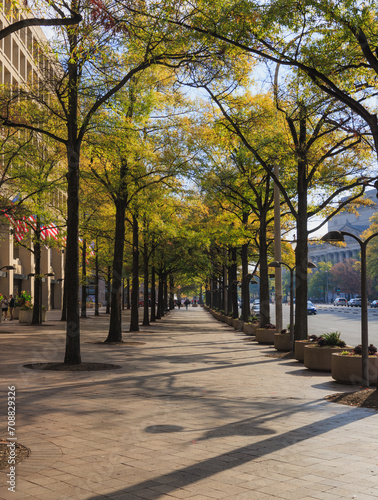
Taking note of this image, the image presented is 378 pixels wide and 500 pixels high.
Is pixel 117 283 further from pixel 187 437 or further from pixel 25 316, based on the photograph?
pixel 25 316

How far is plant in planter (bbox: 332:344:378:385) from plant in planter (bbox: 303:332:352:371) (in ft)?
6.40

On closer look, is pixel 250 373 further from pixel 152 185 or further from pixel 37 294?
pixel 37 294

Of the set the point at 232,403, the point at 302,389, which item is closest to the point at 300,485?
the point at 232,403

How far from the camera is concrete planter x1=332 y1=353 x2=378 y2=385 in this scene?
11.3 meters

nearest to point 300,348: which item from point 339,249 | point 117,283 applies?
point 117,283

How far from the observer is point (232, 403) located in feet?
30.9

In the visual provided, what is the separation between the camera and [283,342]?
19.6m

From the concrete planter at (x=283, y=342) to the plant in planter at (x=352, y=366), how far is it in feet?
24.0

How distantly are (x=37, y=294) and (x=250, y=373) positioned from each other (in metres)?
20.2

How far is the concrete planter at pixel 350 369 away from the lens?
446 inches

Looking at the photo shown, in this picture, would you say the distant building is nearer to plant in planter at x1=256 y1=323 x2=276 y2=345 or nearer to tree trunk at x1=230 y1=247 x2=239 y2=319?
tree trunk at x1=230 y1=247 x2=239 y2=319

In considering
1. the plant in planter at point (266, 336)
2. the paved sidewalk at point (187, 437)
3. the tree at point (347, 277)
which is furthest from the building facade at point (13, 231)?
the tree at point (347, 277)

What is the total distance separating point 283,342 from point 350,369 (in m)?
7.91

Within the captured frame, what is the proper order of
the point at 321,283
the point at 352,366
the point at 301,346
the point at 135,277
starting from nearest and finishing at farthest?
the point at 352,366 → the point at 301,346 → the point at 135,277 → the point at 321,283
